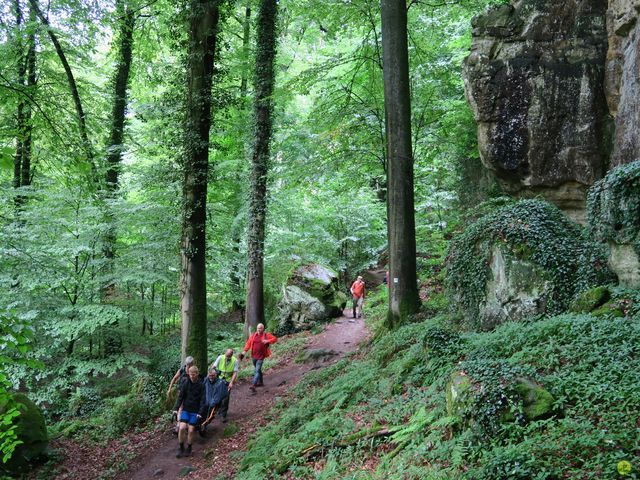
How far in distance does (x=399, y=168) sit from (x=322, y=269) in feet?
26.9

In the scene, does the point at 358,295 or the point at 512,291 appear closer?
the point at 512,291

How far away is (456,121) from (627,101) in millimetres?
4437

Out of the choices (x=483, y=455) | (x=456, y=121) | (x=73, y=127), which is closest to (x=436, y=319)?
(x=483, y=455)

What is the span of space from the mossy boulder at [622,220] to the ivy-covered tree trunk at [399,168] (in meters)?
3.74

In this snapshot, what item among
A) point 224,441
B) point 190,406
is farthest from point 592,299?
point 190,406

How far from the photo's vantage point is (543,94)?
9.01m

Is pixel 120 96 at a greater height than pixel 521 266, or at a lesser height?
greater

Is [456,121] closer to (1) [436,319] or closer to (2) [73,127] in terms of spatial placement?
(1) [436,319]

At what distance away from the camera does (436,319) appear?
8.48 m

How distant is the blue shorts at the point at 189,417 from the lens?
25.1 ft

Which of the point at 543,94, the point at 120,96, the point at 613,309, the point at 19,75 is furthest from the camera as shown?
the point at 120,96

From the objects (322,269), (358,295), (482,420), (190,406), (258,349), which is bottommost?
(190,406)

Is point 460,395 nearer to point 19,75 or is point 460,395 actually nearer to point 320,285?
point 320,285

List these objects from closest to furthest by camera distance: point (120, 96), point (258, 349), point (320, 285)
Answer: point (258, 349), point (120, 96), point (320, 285)
